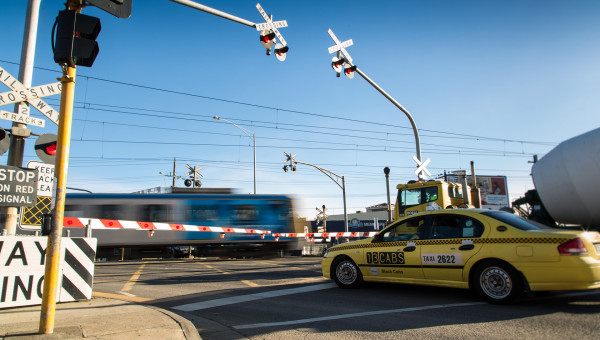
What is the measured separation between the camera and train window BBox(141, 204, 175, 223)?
18.7 meters

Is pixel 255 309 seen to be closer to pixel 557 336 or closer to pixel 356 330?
pixel 356 330

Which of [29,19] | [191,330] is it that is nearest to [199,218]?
[29,19]

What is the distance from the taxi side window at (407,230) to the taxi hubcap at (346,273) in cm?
85

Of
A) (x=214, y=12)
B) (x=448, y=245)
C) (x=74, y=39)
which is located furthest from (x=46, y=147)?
(x=448, y=245)

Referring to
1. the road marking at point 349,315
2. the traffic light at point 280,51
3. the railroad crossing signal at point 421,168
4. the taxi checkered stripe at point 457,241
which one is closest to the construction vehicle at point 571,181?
the railroad crossing signal at point 421,168

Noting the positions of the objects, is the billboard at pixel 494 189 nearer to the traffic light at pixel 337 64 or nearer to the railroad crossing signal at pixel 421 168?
the railroad crossing signal at pixel 421 168

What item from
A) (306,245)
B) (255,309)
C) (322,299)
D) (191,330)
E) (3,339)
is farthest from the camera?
(306,245)

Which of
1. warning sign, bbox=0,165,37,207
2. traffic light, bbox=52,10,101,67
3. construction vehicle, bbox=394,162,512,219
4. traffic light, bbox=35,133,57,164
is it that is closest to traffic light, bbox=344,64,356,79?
construction vehicle, bbox=394,162,512,219

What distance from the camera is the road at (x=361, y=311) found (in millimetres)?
4199

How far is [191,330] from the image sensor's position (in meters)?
4.32

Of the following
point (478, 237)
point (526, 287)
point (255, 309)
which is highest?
point (478, 237)

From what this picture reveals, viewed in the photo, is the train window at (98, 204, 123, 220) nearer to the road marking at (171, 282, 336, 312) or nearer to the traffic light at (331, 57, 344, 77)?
the traffic light at (331, 57, 344, 77)

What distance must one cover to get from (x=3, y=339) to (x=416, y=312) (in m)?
4.66

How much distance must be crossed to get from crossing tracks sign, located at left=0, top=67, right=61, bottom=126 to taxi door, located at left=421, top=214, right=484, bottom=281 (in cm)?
608
